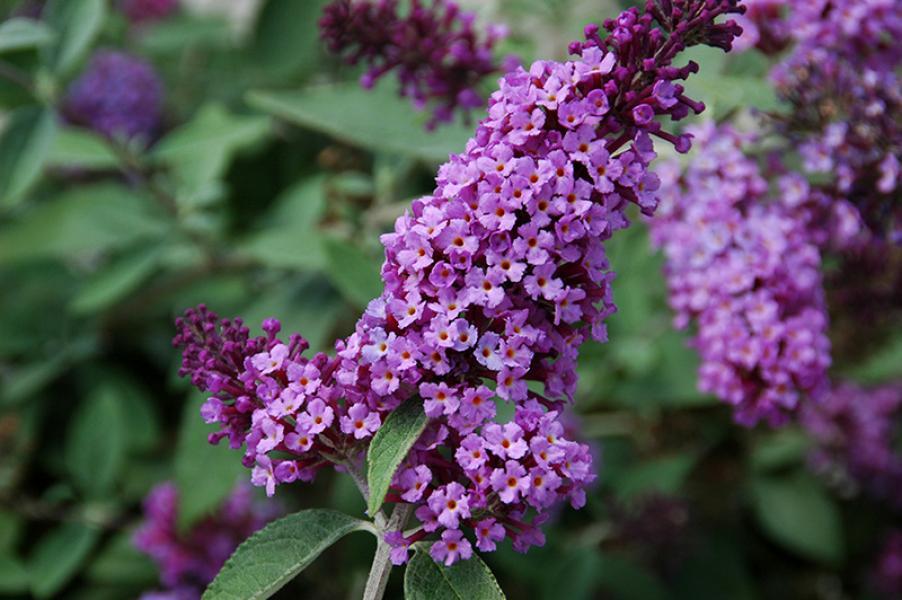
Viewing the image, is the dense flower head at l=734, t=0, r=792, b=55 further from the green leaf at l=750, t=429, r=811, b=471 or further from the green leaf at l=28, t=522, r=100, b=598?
the green leaf at l=28, t=522, r=100, b=598

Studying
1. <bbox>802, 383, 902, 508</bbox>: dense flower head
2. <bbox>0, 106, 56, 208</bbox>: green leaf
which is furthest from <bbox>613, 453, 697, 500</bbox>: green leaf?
<bbox>0, 106, 56, 208</bbox>: green leaf

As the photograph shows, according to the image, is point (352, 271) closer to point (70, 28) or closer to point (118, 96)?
point (70, 28)

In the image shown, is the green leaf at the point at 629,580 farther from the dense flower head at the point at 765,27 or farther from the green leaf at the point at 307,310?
the dense flower head at the point at 765,27

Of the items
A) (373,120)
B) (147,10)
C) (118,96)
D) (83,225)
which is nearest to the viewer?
(373,120)

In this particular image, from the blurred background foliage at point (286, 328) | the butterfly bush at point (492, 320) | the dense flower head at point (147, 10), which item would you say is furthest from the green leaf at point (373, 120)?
the dense flower head at point (147, 10)

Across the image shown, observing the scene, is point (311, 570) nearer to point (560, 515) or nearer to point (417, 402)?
point (560, 515)

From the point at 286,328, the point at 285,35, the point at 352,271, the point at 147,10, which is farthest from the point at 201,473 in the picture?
the point at 147,10
